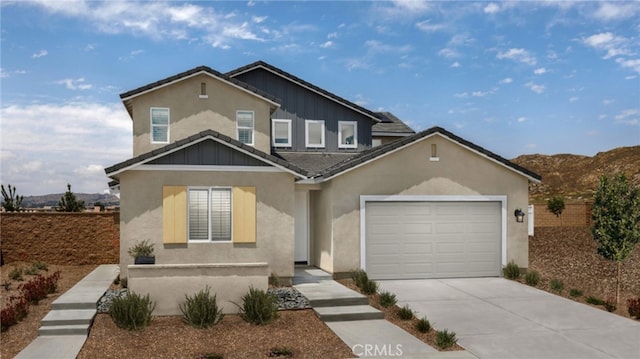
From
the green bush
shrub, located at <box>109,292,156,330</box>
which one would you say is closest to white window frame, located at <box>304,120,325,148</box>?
the green bush

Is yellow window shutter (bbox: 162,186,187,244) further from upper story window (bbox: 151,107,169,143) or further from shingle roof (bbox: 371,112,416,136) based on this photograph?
shingle roof (bbox: 371,112,416,136)

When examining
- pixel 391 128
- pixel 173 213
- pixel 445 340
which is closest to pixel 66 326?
A: pixel 173 213

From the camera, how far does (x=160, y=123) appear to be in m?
17.6

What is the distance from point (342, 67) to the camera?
1872cm

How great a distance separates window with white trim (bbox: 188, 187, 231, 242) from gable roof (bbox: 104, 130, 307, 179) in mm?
1136

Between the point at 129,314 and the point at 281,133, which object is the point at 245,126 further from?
the point at 129,314

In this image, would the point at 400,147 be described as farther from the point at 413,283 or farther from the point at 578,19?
the point at 578,19

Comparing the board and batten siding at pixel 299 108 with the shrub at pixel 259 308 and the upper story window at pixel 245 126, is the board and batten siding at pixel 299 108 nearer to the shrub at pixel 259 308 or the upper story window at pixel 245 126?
the upper story window at pixel 245 126

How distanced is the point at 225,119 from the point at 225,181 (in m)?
4.17

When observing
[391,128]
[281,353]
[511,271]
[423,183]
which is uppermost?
[391,128]

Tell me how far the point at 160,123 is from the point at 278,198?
5511mm

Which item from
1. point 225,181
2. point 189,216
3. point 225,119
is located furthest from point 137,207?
point 225,119

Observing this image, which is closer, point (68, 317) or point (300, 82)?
point (68, 317)

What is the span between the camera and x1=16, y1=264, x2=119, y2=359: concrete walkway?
935cm
